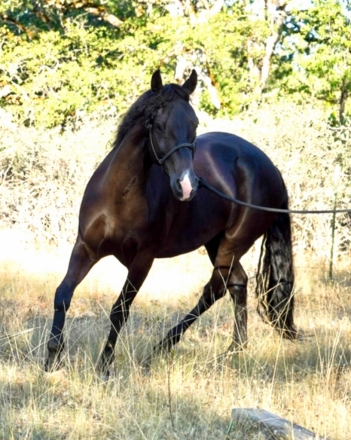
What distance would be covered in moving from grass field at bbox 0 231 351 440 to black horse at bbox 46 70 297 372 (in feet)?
0.70

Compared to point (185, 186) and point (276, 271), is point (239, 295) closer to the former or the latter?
point (276, 271)

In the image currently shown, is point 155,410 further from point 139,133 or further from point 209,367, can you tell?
point 139,133

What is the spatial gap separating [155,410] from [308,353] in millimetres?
1836

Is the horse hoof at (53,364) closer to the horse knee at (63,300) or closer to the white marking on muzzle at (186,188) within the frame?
the horse knee at (63,300)

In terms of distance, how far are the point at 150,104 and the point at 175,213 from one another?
985 mm

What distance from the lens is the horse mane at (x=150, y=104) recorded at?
4754mm

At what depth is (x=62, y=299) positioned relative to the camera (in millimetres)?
4941

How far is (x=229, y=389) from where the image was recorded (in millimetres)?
4496

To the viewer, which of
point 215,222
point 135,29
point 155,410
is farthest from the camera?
point 135,29

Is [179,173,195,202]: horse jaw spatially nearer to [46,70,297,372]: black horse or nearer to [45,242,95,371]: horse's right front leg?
[46,70,297,372]: black horse

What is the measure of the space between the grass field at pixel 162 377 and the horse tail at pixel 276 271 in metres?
0.21

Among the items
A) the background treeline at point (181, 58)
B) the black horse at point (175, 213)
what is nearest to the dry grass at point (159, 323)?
the black horse at point (175, 213)

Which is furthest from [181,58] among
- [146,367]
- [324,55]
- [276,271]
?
[146,367]

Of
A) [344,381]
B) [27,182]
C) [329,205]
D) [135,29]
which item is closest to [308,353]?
[344,381]
